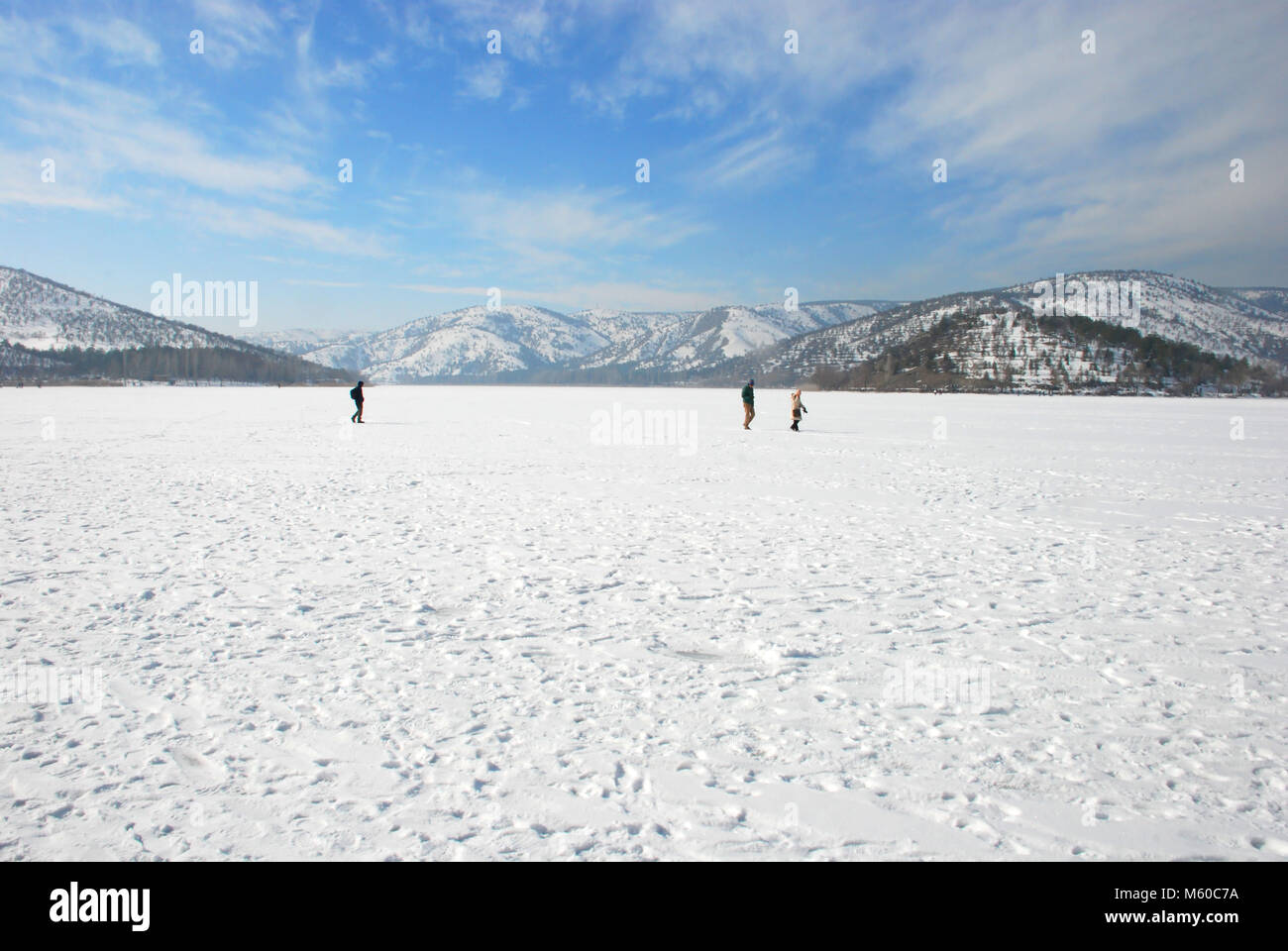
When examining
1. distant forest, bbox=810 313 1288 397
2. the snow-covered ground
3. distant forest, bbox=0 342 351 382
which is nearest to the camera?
the snow-covered ground

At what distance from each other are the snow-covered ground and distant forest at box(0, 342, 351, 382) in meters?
153

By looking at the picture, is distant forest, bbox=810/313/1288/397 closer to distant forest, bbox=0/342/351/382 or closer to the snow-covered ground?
the snow-covered ground

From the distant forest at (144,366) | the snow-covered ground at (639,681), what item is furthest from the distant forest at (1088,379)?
the distant forest at (144,366)

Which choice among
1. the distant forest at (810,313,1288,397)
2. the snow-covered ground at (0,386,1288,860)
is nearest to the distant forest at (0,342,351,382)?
the distant forest at (810,313,1288,397)

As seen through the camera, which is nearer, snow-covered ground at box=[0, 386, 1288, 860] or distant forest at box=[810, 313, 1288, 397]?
snow-covered ground at box=[0, 386, 1288, 860]

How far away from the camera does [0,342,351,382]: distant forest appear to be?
5236 inches

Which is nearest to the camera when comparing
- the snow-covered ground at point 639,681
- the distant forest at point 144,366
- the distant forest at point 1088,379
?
the snow-covered ground at point 639,681

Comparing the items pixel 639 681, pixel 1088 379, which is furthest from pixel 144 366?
pixel 1088 379

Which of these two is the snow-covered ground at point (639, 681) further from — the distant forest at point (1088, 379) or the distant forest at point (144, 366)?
the distant forest at point (144, 366)

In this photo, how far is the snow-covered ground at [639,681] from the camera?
2.93m

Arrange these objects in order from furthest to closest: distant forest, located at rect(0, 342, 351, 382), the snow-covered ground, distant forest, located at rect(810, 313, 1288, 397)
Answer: distant forest, located at rect(0, 342, 351, 382) → distant forest, located at rect(810, 313, 1288, 397) → the snow-covered ground

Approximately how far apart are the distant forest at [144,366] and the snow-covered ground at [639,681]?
153 metres
